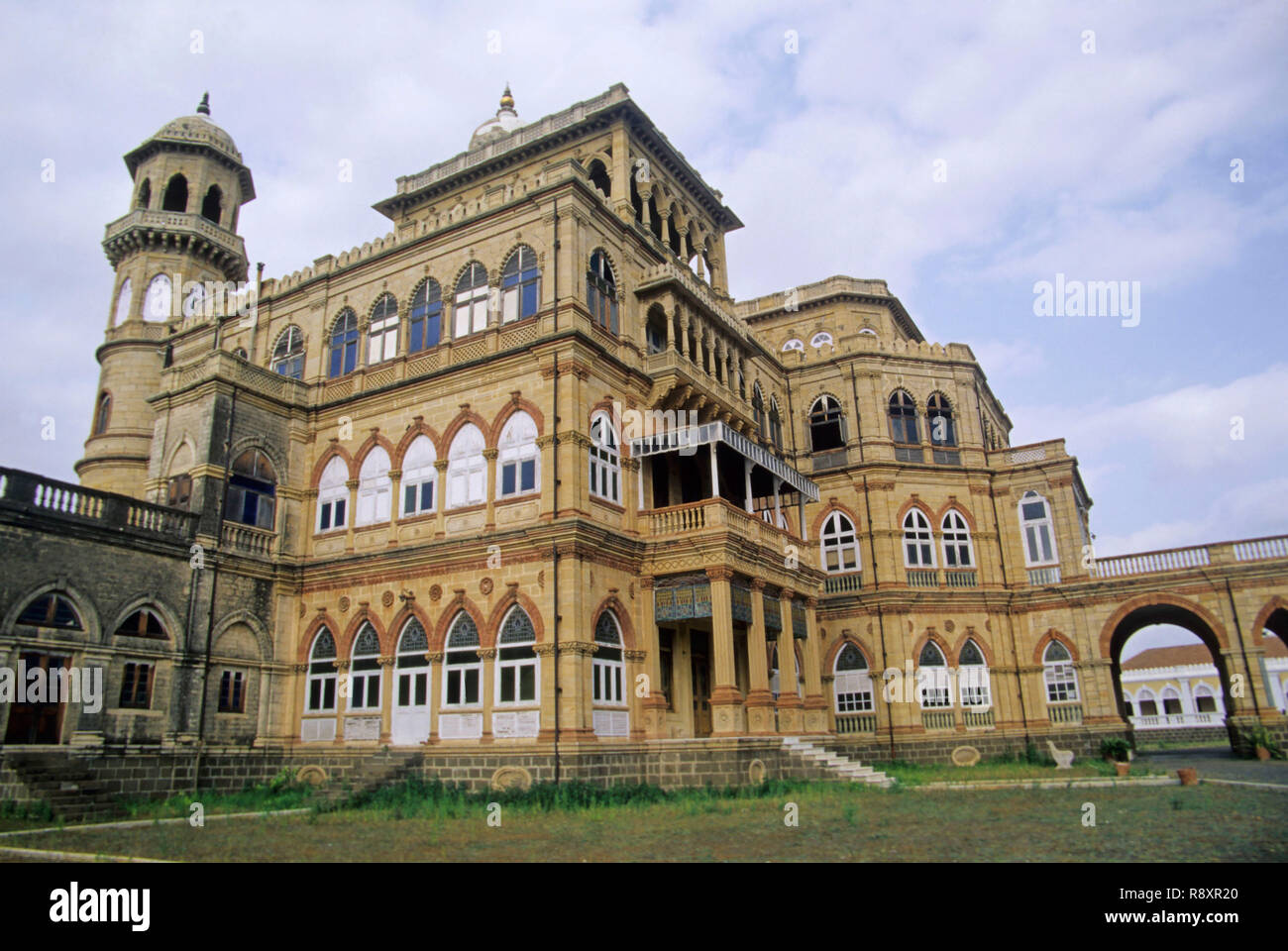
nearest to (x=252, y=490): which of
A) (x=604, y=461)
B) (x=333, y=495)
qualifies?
(x=333, y=495)

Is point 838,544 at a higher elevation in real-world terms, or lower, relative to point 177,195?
lower

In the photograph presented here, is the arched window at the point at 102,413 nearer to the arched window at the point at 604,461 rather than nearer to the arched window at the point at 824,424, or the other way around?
the arched window at the point at 604,461

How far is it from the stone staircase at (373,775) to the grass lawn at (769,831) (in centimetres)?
95

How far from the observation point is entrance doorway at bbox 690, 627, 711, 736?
27.0 m

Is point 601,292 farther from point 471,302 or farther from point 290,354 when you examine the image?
point 290,354

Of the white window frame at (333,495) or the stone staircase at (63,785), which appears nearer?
the stone staircase at (63,785)

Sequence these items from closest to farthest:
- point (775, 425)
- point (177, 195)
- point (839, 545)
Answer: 1. point (839, 545)
2. point (775, 425)
3. point (177, 195)

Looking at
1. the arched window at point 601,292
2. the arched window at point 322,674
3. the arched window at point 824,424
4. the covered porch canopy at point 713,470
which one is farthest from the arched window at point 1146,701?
the arched window at point 322,674

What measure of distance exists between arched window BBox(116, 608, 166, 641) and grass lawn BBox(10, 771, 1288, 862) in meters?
7.39

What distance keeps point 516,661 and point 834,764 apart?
29.4ft

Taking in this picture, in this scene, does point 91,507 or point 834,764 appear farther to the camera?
point 834,764

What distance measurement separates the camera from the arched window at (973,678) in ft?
109

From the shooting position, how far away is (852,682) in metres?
33.8
